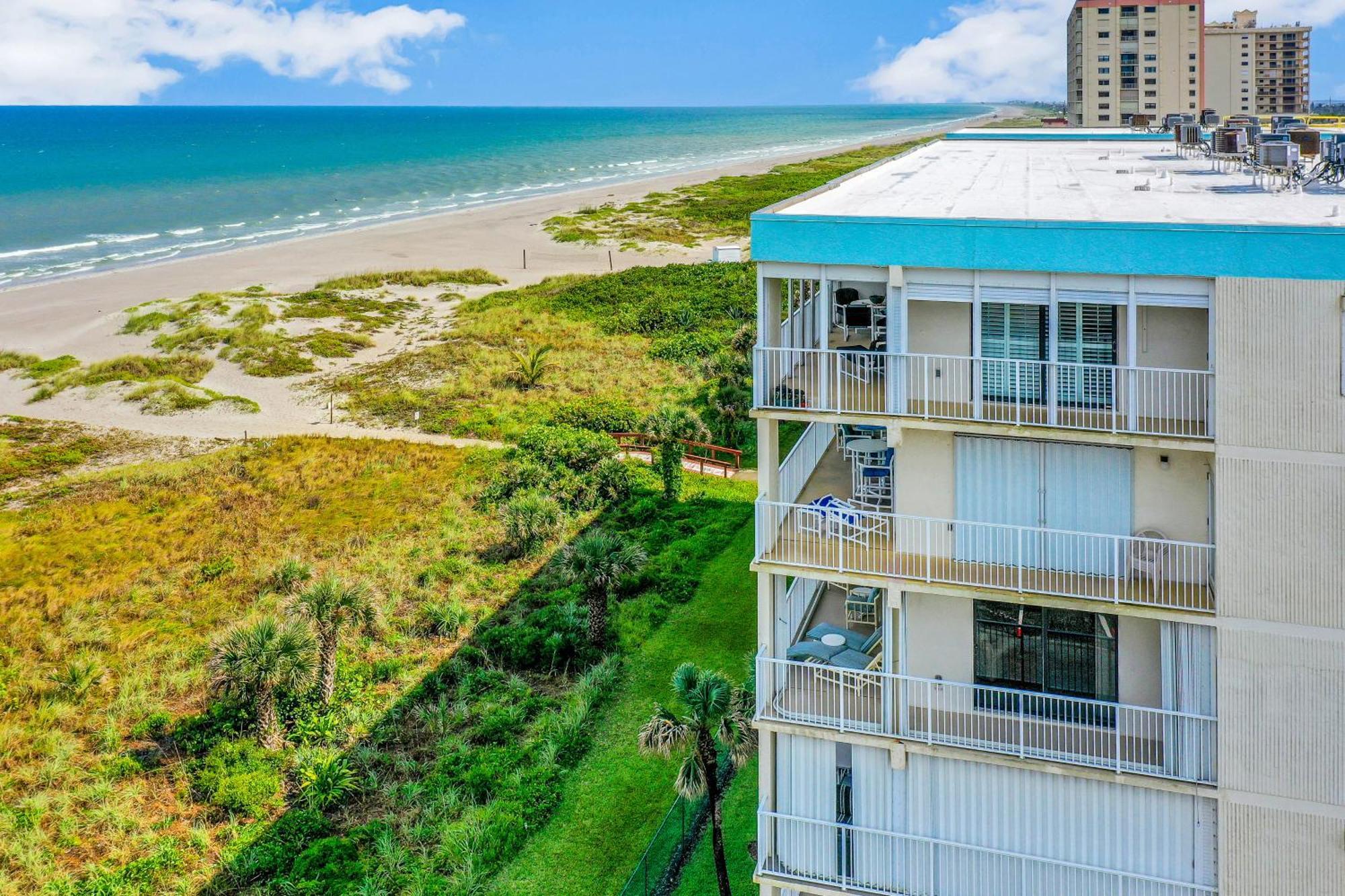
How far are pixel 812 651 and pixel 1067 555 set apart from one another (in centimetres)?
330

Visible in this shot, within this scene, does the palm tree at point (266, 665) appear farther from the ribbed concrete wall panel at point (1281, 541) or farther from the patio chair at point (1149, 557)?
the ribbed concrete wall panel at point (1281, 541)

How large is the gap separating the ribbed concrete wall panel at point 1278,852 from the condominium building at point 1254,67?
98.7 m

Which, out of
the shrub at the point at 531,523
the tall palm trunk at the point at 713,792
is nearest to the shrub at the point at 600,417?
the shrub at the point at 531,523

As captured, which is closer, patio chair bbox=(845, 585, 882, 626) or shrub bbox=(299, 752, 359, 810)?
patio chair bbox=(845, 585, 882, 626)

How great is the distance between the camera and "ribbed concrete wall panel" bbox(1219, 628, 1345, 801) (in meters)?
10.5

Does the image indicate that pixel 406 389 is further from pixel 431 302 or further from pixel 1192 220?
pixel 1192 220

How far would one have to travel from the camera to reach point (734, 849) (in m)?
17.3

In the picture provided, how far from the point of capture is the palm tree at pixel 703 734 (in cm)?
1516

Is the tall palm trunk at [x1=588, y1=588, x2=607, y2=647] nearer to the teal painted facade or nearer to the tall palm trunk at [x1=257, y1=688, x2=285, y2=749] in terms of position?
the tall palm trunk at [x1=257, y1=688, x2=285, y2=749]

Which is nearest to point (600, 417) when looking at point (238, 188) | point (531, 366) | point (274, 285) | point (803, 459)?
point (531, 366)

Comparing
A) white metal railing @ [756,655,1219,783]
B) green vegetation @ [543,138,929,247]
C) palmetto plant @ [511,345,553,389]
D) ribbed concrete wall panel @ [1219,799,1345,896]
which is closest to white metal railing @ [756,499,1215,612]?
white metal railing @ [756,655,1219,783]

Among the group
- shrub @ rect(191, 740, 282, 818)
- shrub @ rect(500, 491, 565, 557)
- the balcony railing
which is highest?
the balcony railing

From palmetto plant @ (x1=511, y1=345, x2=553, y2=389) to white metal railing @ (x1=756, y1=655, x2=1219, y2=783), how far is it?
3249cm

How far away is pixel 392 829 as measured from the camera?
1817 cm
